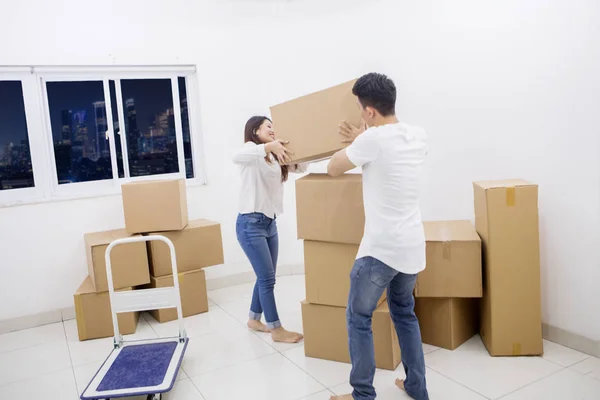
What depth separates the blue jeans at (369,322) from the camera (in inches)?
74.7

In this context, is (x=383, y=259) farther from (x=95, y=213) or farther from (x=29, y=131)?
(x=29, y=131)

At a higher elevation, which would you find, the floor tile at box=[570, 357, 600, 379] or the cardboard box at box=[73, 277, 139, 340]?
the cardboard box at box=[73, 277, 139, 340]

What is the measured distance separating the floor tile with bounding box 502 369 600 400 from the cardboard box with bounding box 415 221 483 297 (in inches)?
20.4

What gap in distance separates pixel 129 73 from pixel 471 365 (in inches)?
127

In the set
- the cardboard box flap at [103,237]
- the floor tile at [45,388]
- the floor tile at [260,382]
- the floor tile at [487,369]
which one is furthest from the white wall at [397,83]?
the floor tile at [260,382]

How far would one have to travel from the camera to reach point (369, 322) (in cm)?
196

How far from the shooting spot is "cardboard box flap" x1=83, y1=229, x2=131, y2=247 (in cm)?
312

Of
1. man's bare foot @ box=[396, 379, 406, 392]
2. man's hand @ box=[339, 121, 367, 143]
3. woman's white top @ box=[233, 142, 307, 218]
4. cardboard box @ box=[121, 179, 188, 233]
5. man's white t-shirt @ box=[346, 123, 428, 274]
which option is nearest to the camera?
man's white t-shirt @ box=[346, 123, 428, 274]

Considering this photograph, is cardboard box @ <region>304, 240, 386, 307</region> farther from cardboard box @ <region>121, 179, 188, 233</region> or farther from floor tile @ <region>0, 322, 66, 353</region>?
floor tile @ <region>0, 322, 66, 353</region>

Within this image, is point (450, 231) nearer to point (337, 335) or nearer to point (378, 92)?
point (337, 335)

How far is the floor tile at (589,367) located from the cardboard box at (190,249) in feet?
7.97

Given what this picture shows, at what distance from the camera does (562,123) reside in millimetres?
2500

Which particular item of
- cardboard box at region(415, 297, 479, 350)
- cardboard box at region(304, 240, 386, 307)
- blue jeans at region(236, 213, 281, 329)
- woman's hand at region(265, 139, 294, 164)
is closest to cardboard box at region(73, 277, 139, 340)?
blue jeans at region(236, 213, 281, 329)

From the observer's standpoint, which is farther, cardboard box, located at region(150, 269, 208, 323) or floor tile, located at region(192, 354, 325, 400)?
cardboard box, located at region(150, 269, 208, 323)
